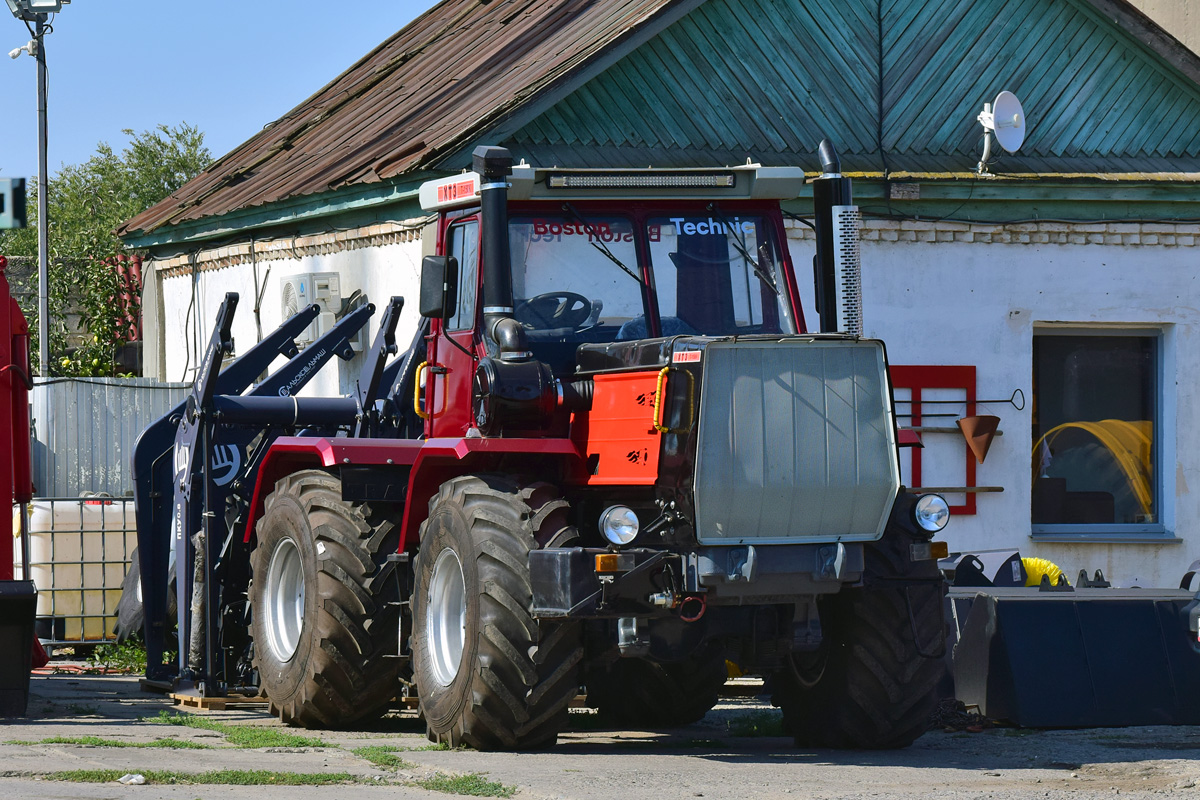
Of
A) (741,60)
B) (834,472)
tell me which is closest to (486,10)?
(741,60)

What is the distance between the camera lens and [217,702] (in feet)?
34.8

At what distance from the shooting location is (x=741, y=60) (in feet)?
53.8

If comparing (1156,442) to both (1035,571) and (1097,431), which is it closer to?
(1097,431)

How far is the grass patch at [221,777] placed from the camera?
7297mm

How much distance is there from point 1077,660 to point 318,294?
975cm

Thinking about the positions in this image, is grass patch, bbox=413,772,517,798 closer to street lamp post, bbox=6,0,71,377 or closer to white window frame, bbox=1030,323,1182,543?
white window frame, bbox=1030,323,1182,543

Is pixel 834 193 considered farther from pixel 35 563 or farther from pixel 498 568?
pixel 35 563

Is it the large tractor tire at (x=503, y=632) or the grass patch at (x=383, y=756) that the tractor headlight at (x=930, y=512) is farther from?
the grass patch at (x=383, y=756)

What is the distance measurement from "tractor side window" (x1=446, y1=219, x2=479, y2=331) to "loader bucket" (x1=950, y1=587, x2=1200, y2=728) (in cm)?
325

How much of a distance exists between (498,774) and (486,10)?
15.5m

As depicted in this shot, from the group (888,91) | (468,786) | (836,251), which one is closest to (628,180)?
(836,251)

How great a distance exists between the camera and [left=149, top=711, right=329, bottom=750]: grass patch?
873 cm

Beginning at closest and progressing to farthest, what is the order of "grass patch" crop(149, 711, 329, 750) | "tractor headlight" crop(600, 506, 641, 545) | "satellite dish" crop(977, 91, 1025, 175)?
"tractor headlight" crop(600, 506, 641, 545) < "grass patch" crop(149, 711, 329, 750) < "satellite dish" crop(977, 91, 1025, 175)

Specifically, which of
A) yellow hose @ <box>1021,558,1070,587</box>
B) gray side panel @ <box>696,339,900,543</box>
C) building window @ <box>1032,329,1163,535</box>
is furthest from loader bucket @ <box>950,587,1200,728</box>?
building window @ <box>1032,329,1163,535</box>
